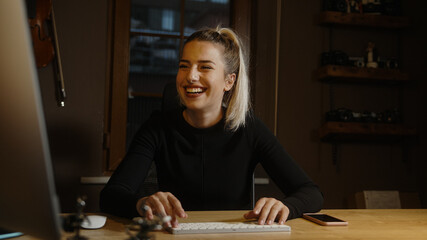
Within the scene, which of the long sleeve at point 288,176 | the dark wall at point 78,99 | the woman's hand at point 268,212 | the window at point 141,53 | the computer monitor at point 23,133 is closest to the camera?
the computer monitor at point 23,133

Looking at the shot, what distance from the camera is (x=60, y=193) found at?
8.32 feet

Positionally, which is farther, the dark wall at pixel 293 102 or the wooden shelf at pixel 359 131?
the wooden shelf at pixel 359 131

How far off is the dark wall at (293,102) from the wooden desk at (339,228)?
4.76ft

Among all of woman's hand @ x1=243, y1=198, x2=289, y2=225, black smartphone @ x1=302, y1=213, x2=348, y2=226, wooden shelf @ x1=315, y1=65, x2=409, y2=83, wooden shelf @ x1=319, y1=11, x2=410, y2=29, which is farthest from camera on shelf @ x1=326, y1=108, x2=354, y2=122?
woman's hand @ x1=243, y1=198, x2=289, y2=225

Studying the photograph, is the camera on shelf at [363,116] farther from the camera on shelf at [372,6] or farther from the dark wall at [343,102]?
the camera on shelf at [372,6]

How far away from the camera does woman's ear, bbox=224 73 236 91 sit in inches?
66.2

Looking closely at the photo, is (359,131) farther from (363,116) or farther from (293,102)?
(293,102)

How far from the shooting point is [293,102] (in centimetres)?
290

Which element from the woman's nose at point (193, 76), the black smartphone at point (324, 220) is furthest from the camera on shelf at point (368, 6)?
the black smartphone at point (324, 220)

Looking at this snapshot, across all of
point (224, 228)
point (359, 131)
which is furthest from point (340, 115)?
point (224, 228)

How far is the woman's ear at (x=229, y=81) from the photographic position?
1681 mm

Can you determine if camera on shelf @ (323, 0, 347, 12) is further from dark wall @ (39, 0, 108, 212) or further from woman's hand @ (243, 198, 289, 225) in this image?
woman's hand @ (243, 198, 289, 225)

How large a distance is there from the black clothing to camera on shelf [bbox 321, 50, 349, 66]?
1.36 metres

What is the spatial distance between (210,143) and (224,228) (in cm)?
59
